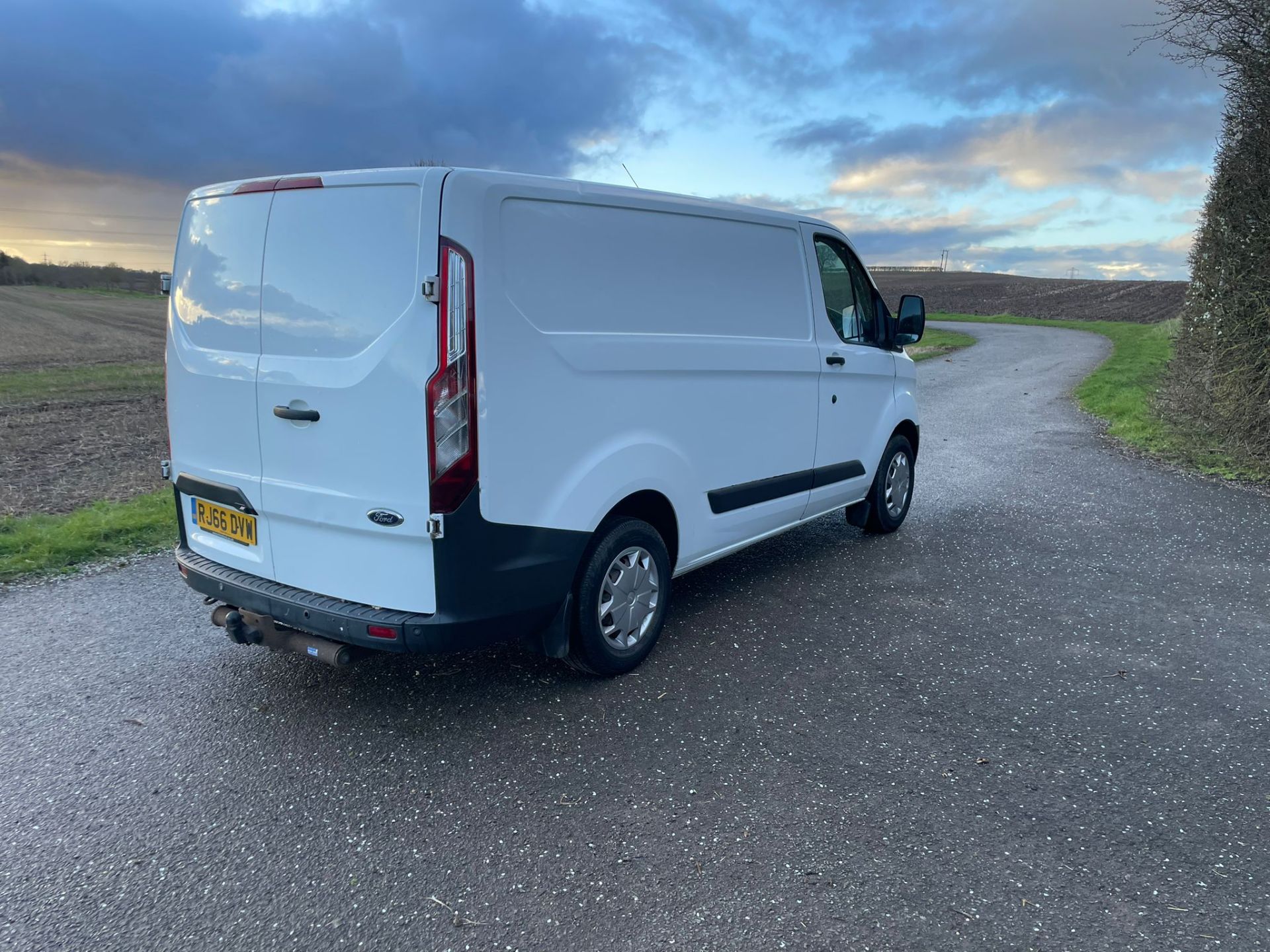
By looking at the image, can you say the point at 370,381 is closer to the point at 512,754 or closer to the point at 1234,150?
the point at 512,754

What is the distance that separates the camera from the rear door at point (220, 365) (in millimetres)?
3539

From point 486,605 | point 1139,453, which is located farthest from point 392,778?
point 1139,453

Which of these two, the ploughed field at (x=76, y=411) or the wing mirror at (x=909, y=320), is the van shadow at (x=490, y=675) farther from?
the ploughed field at (x=76, y=411)

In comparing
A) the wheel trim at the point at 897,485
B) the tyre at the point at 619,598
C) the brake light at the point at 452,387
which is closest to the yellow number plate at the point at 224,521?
the brake light at the point at 452,387

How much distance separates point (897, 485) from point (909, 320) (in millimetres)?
1219

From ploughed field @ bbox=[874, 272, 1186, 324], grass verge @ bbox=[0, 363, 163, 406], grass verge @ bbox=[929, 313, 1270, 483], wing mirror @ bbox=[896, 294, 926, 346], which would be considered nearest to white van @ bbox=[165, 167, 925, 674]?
wing mirror @ bbox=[896, 294, 926, 346]

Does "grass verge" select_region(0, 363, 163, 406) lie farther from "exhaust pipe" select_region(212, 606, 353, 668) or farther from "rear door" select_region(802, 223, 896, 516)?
"rear door" select_region(802, 223, 896, 516)

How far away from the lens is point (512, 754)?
3350mm

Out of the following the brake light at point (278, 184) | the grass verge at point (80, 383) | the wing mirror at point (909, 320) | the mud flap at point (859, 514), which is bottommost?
the grass verge at point (80, 383)

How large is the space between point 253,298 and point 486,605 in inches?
61.4

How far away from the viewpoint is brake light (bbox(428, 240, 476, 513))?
306cm

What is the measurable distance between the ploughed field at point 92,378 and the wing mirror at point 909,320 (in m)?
6.20

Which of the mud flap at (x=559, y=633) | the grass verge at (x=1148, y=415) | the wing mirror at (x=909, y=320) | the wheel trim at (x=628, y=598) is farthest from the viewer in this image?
the grass verge at (x=1148, y=415)

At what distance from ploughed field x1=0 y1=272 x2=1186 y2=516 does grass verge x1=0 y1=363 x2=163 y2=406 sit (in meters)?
0.03
